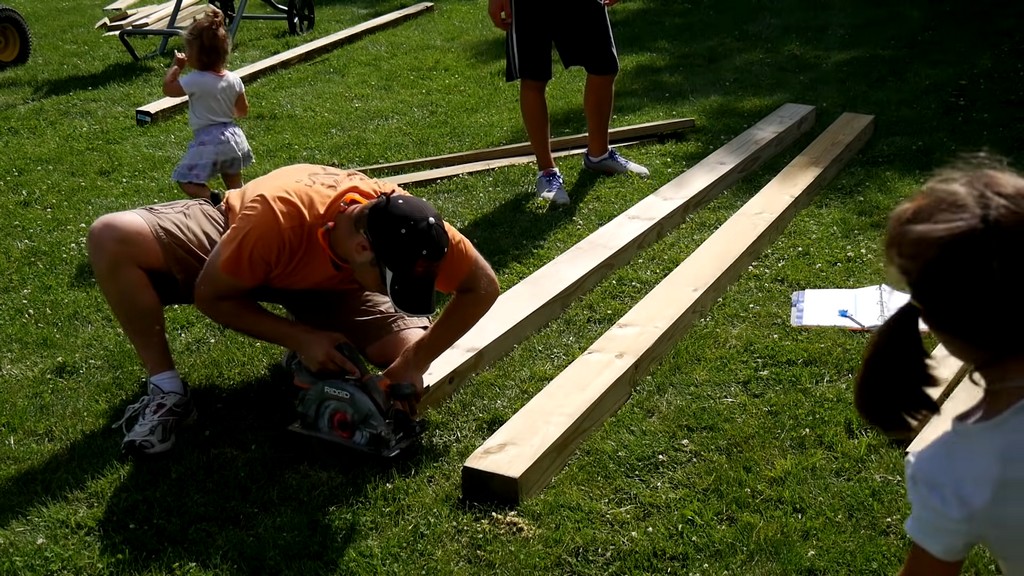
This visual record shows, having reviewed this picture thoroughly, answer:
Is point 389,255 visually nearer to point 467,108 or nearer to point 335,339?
point 335,339

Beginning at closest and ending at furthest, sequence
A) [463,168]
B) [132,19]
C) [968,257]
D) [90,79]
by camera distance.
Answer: [968,257] → [463,168] → [90,79] → [132,19]

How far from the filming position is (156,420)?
326cm

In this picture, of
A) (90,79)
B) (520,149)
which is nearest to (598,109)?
(520,149)

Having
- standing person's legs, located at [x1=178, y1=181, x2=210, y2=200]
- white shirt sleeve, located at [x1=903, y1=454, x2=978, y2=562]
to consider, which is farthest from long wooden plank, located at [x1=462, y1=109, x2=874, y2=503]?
standing person's legs, located at [x1=178, y1=181, x2=210, y2=200]

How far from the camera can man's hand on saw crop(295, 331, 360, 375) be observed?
9.95 feet

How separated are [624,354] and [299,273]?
1276 millimetres

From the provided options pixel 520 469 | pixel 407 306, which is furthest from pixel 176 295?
pixel 520 469

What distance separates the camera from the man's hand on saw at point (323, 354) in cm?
303

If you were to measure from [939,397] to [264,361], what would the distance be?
8.49 ft

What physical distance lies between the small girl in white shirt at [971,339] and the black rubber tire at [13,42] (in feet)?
32.7

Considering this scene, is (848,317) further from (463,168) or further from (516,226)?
(463,168)

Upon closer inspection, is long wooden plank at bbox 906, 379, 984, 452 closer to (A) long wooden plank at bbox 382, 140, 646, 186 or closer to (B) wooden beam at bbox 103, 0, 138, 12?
(A) long wooden plank at bbox 382, 140, 646, 186

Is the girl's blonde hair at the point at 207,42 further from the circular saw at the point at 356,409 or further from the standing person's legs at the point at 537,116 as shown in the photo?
the circular saw at the point at 356,409

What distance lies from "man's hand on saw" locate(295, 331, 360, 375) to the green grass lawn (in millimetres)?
369
